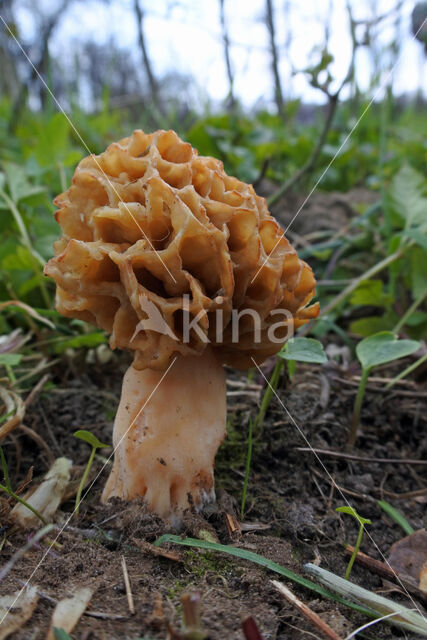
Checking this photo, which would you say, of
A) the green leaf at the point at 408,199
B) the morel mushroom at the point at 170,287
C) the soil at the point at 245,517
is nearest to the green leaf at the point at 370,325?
the soil at the point at 245,517

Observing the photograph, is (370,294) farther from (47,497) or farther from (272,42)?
(272,42)

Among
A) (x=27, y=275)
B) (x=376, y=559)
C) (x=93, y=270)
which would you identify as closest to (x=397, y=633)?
(x=376, y=559)

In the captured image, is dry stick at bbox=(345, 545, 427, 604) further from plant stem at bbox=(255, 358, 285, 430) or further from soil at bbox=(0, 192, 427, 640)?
plant stem at bbox=(255, 358, 285, 430)

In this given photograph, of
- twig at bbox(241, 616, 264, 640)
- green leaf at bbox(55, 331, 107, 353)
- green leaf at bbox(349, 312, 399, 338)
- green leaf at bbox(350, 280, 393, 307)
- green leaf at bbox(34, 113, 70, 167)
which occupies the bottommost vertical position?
twig at bbox(241, 616, 264, 640)

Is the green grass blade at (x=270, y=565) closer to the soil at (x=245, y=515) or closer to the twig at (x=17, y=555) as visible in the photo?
the soil at (x=245, y=515)

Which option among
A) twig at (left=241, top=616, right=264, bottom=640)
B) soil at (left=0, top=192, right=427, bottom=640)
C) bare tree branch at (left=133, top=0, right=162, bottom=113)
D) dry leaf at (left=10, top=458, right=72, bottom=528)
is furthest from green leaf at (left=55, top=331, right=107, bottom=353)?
bare tree branch at (left=133, top=0, right=162, bottom=113)

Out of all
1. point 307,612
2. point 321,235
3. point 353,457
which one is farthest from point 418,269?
point 307,612
